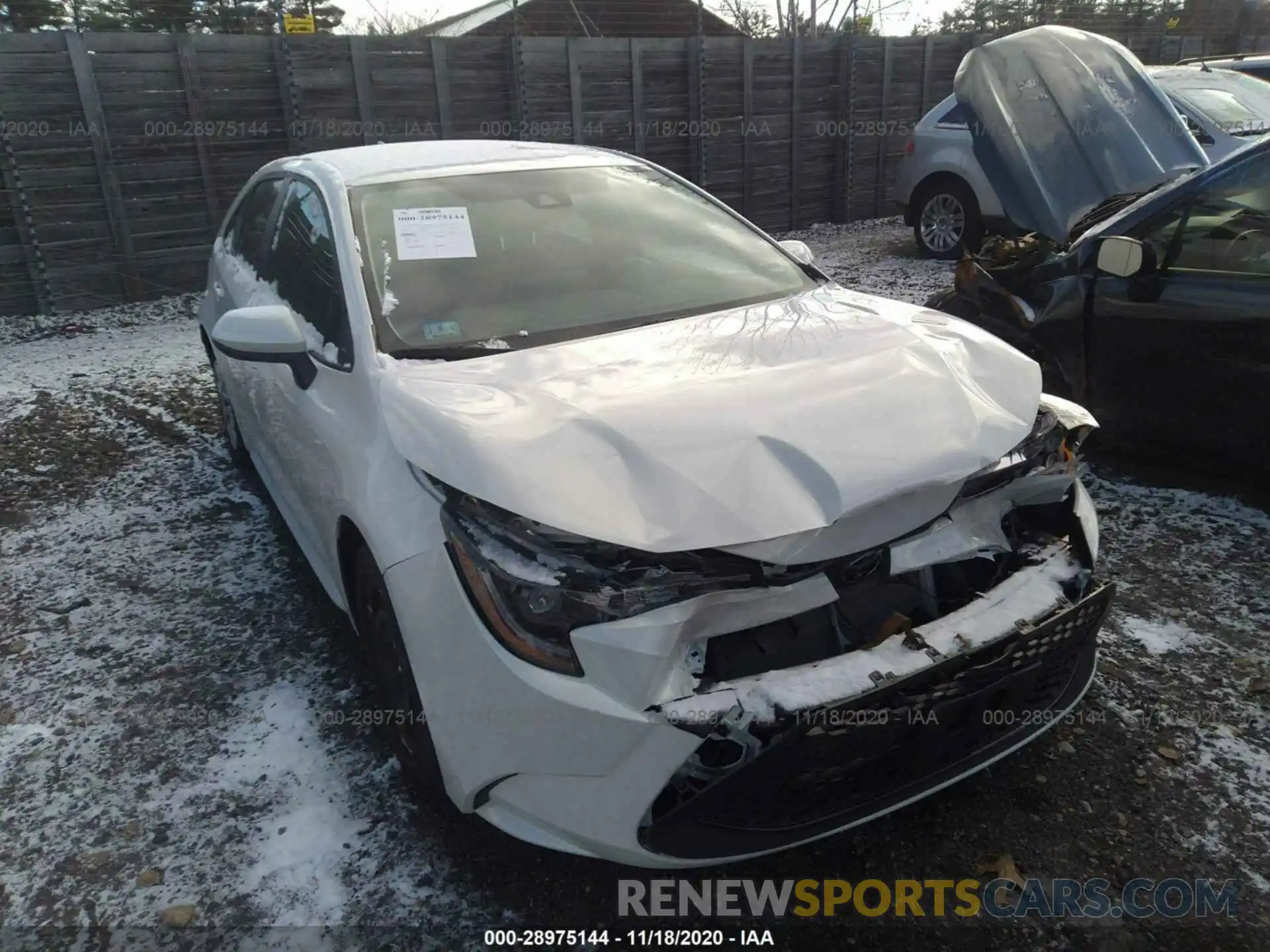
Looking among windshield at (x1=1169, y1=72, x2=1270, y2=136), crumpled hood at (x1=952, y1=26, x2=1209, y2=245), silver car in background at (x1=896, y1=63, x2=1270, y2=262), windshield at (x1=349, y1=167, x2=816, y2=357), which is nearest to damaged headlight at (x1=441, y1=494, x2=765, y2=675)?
windshield at (x1=349, y1=167, x2=816, y2=357)

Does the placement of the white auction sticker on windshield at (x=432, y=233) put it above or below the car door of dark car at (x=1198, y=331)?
above

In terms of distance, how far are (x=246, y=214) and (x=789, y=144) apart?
28.3 ft

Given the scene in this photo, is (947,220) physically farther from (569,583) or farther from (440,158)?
(569,583)

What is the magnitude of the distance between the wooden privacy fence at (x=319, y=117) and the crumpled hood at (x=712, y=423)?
7.28 metres

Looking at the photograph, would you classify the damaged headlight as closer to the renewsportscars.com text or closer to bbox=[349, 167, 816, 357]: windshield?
the renewsportscars.com text

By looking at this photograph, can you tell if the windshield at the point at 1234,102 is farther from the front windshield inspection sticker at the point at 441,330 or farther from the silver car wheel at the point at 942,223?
the front windshield inspection sticker at the point at 441,330

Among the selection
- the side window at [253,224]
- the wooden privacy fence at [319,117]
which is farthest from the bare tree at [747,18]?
the side window at [253,224]

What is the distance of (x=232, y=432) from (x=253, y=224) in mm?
1109

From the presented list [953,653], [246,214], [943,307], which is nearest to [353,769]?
[953,653]

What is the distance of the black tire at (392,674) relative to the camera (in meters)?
2.09

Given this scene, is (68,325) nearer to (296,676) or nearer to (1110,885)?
(296,676)

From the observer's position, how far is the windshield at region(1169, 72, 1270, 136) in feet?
22.7

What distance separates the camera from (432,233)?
2.79m

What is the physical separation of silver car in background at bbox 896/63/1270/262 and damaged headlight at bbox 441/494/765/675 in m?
6.75
